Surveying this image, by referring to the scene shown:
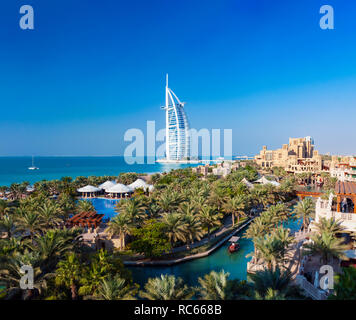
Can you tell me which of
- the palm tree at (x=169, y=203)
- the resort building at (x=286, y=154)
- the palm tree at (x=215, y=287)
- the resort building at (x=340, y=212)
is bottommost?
the palm tree at (x=215, y=287)

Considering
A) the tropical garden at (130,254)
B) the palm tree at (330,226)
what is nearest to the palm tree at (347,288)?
the tropical garden at (130,254)

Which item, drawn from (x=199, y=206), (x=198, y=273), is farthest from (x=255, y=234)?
(x=199, y=206)

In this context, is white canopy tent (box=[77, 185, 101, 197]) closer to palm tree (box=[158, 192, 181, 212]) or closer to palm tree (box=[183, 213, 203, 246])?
palm tree (box=[158, 192, 181, 212])

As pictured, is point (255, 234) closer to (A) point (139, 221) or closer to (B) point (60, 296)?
(A) point (139, 221)

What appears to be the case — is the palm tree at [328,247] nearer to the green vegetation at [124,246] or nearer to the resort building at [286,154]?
the green vegetation at [124,246]

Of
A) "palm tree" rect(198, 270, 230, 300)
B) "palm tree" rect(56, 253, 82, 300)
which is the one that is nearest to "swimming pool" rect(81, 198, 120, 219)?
"palm tree" rect(56, 253, 82, 300)

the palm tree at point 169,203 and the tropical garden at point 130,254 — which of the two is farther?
the palm tree at point 169,203

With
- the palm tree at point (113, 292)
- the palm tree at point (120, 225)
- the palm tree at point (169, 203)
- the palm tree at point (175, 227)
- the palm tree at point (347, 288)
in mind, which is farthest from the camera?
the palm tree at point (169, 203)
